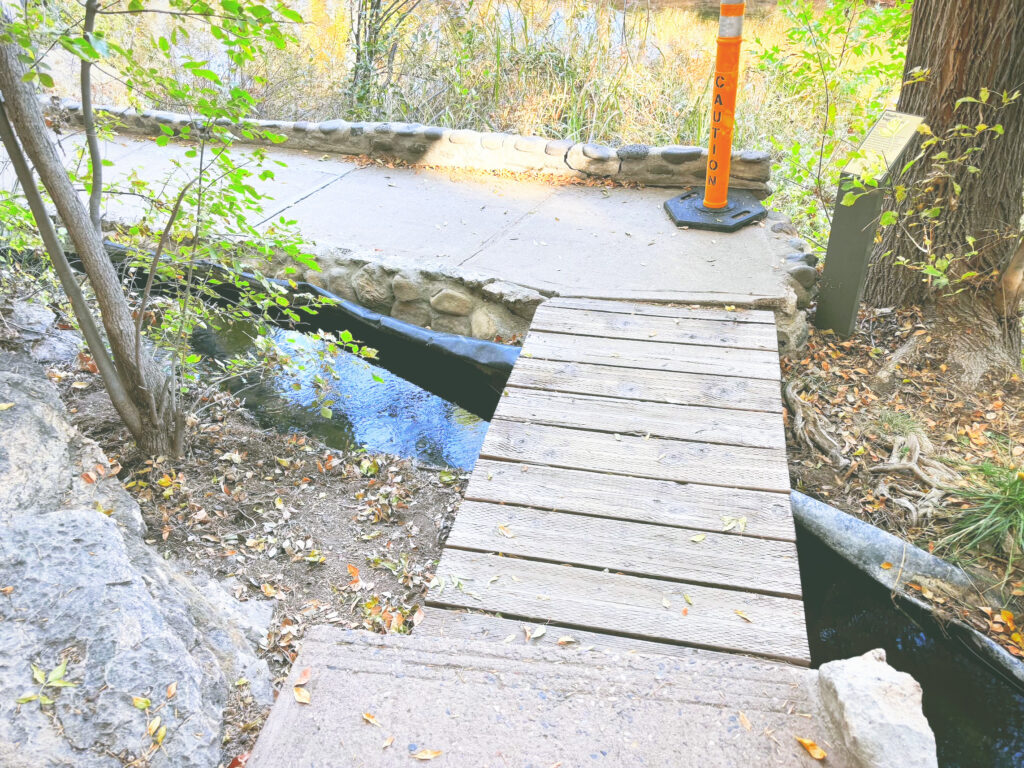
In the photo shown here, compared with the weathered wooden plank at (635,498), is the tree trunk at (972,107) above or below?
above

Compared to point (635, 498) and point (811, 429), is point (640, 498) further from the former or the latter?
point (811, 429)

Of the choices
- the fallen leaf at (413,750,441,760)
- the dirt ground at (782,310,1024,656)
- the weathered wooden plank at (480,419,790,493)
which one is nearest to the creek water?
the dirt ground at (782,310,1024,656)

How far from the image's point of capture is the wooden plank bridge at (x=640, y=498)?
2.19 metres

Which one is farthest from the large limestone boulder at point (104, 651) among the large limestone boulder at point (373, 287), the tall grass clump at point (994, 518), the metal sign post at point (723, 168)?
the metal sign post at point (723, 168)

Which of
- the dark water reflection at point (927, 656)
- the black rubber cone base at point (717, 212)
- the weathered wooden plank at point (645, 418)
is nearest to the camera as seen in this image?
the dark water reflection at point (927, 656)

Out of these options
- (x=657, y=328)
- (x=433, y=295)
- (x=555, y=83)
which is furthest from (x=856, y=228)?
(x=555, y=83)

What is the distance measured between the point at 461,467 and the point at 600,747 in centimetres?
247

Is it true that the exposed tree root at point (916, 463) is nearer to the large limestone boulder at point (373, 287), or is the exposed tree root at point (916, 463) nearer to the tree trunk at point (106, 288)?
the large limestone boulder at point (373, 287)

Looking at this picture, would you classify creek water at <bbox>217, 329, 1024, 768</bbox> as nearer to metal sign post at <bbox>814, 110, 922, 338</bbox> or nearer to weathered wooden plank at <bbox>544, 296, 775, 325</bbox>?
weathered wooden plank at <bbox>544, 296, 775, 325</bbox>

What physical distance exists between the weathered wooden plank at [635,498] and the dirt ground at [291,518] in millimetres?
506

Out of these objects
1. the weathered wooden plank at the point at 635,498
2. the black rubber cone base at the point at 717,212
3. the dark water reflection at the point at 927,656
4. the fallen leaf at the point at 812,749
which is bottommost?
the dark water reflection at the point at 927,656

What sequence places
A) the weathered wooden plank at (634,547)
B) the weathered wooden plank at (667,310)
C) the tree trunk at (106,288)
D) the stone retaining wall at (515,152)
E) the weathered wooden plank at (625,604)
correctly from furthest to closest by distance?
the stone retaining wall at (515,152), the weathered wooden plank at (667,310), the tree trunk at (106,288), the weathered wooden plank at (634,547), the weathered wooden plank at (625,604)

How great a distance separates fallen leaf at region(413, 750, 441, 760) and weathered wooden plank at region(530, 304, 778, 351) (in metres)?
2.43

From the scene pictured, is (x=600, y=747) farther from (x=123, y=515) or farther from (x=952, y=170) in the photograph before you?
(x=952, y=170)
